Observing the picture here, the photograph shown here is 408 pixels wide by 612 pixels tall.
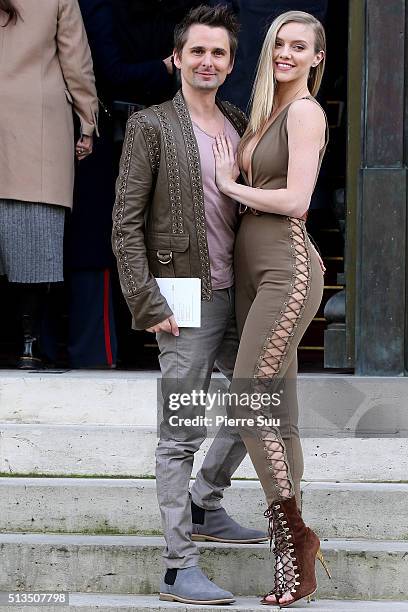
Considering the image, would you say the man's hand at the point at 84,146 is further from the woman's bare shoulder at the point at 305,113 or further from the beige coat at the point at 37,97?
the woman's bare shoulder at the point at 305,113

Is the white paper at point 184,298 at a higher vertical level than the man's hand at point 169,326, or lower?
higher

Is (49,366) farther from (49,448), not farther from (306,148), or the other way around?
(306,148)

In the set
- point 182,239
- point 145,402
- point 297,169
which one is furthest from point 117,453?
point 297,169

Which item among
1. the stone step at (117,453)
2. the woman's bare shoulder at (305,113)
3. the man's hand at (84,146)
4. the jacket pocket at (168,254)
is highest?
the man's hand at (84,146)

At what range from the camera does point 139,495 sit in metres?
4.44

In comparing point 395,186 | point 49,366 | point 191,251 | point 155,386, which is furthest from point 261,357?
point 49,366

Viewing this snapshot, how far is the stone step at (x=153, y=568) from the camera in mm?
4098

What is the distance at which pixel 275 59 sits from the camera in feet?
12.6

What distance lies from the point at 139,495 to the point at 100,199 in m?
1.79

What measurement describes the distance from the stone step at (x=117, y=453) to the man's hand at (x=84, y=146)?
1303mm

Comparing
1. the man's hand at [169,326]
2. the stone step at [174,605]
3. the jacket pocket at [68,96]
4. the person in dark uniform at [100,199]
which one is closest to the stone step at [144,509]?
the stone step at [174,605]

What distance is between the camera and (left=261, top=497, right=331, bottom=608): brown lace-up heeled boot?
148 inches

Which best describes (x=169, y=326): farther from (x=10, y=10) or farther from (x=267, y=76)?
(x=10, y=10)

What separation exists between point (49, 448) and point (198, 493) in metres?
0.77
